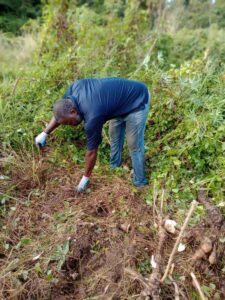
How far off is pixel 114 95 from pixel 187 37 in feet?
21.3

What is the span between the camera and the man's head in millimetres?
2693

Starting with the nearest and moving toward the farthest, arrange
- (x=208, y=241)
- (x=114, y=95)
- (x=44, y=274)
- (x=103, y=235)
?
(x=44, y=274) < (x=208, y=241) < (x=103, y=235) < (x=114, y=95)

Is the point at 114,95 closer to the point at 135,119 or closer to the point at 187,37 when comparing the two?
the point at 135,119

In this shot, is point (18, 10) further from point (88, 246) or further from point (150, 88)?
point (88, 246)

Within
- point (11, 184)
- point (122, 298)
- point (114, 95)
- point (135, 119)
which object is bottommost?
point (122, 298)

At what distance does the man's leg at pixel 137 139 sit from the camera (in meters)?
3.17

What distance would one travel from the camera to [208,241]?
2.56 metres

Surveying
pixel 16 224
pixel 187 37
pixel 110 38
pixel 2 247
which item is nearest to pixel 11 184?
pixel 16 224

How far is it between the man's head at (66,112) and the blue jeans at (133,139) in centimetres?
65

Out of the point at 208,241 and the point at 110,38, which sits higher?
the point at 110,38

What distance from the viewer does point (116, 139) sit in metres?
3.56

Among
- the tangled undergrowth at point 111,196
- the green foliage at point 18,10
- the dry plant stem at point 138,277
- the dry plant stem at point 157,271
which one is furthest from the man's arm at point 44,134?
the green foliage at point 18,10

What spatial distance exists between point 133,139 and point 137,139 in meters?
0.04

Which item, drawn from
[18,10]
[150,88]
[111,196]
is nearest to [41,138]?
[111,196]
